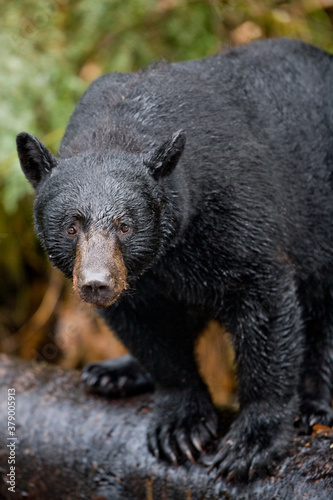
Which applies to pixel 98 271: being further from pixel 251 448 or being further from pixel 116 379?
pixel 116 379

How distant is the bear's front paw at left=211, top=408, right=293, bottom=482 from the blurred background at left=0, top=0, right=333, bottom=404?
10.4ft

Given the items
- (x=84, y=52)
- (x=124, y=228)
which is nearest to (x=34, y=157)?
(x=124, y=228)

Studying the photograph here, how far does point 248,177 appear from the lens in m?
4.54

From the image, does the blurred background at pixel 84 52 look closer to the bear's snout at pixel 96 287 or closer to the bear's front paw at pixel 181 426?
the bear's front paw at pixel 181 426

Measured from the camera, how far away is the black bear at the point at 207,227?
402 centimetres

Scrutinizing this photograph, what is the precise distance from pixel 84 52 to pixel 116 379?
4393 millimetres

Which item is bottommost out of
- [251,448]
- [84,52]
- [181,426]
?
[251,448]

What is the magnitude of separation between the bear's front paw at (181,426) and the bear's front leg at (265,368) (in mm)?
220

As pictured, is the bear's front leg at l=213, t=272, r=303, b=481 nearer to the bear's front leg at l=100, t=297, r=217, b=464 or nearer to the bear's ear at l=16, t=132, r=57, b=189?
the bear's front leg at l=100, t=297, r=217, b=464

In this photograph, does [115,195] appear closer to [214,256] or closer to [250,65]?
[214,256]

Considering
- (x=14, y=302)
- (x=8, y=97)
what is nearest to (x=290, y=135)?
(x=8, y=97)

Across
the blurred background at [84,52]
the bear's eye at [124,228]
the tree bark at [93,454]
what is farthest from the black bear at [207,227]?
the blurred background at [84,52]

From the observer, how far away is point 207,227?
4.41 meters

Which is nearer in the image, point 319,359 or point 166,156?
point 166,156
